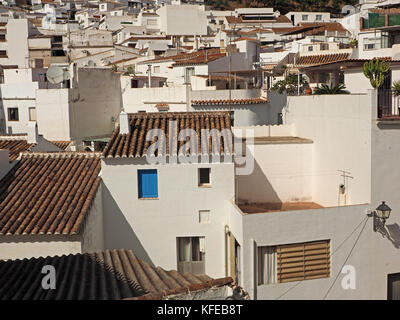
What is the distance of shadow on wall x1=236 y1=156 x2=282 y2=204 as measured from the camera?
59.4 ft

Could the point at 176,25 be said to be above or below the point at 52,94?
above

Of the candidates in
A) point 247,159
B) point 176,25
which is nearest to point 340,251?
point 247,159

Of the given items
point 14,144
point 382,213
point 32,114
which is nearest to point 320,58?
point 32,114

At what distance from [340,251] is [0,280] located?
9238mm

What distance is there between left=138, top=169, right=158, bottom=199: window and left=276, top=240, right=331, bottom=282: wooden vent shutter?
4.64 m

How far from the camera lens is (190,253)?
16.5 metres

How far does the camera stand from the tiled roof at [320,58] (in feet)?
122

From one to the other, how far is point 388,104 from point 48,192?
35.4ft

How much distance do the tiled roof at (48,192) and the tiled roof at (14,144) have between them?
3.51m

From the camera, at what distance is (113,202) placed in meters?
16.5

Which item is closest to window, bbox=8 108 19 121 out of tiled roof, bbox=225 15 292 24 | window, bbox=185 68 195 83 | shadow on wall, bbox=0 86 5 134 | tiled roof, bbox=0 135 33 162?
shadow on wall, bbox=0 86 5 134

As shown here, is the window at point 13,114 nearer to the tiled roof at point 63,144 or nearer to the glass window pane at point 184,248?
the tiled roof at point 63,144
